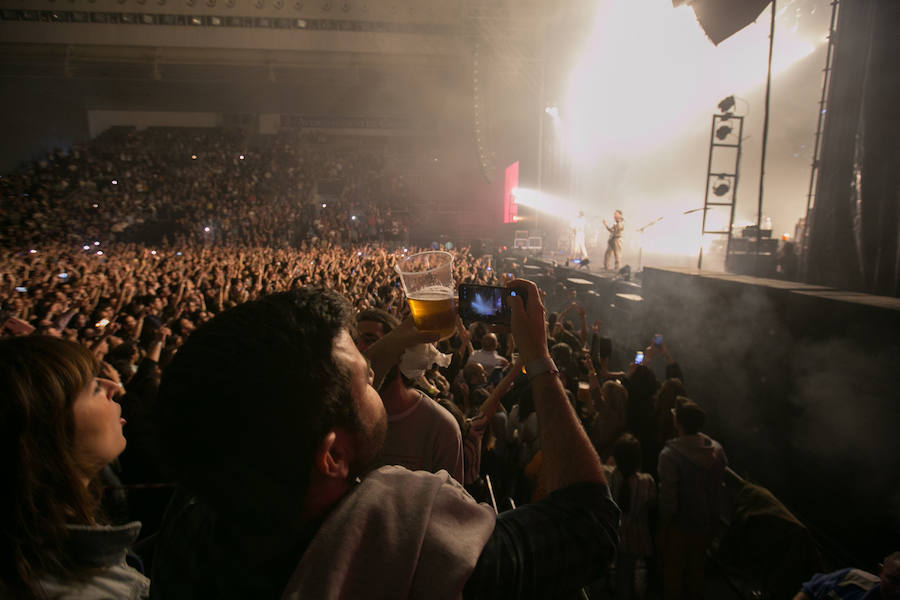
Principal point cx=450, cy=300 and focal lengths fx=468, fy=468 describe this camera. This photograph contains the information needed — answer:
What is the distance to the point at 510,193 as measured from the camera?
21547 mm

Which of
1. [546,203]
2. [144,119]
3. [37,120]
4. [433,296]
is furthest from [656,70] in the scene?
[37,120]

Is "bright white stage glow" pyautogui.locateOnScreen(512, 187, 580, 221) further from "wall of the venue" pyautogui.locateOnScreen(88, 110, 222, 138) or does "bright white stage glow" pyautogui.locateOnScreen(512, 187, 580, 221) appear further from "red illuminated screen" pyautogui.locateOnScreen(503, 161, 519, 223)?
"wall of the venue" pyautogui.locateOnScreen(88, 110, 222, 138)

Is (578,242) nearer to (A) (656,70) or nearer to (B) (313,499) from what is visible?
(A) (656,70)

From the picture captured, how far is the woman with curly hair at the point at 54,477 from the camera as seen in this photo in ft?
2.80

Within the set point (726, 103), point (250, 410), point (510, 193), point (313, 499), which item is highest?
point (726, 103)

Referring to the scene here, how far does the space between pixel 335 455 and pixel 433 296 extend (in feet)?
1.76

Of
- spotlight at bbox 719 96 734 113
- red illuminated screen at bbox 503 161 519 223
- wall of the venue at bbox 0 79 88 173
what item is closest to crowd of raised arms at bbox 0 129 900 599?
Result: spotlight at bbox 719 96 734 113

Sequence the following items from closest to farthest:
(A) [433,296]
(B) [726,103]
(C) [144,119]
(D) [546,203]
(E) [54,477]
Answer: (E) [54,477] < (A) [433,296] < (B) [726,103] < (D) [546,203] < (C) [144,119]

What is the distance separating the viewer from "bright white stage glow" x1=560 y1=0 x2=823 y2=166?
12.2 m

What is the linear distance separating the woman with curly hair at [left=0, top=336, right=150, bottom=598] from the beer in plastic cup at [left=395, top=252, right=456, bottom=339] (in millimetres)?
736

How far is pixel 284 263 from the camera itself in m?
9.95

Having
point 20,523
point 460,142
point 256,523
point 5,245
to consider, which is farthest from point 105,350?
point 460,142

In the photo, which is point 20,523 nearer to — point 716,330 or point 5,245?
point 716,330

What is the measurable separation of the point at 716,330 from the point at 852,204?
1.99 meters
